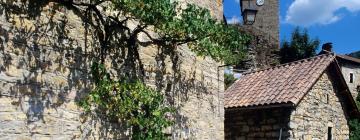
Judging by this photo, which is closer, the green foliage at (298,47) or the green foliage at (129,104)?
the green foliage at (129,104)

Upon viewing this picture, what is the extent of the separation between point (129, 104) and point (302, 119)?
6480 millimetres

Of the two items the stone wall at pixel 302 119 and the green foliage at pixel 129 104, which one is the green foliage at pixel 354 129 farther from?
the green foliage at pixel 129 104

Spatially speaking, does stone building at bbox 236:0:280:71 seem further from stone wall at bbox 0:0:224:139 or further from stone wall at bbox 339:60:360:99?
stone wall at bbox 0:0:224:139

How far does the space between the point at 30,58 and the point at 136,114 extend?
2059mm

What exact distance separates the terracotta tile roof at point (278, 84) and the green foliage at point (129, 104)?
5.11m

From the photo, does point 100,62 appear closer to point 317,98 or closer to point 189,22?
point 189,22

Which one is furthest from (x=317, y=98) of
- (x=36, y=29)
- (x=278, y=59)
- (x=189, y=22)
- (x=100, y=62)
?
(x=278, y=59)

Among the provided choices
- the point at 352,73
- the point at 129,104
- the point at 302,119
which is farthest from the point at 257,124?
the point at 352,73

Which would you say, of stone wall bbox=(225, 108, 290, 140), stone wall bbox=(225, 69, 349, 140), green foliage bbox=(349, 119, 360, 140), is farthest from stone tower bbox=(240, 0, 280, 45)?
stone wall bbox=(225, 108, 290, 140)

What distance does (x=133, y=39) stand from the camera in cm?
752

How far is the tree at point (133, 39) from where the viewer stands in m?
6.48

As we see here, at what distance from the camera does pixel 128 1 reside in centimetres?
633

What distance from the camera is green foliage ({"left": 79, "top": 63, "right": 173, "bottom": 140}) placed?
21.6ft

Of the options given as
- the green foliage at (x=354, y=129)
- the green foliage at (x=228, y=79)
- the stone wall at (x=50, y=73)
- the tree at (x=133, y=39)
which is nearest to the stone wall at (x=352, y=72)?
the green foliage at (x=228, y=79)
